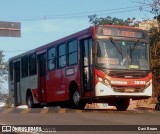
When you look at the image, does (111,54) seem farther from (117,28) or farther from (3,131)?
(3,131)

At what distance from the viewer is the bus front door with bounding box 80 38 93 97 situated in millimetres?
15750

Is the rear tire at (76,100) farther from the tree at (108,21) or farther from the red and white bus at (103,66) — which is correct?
the tree at (108,21)

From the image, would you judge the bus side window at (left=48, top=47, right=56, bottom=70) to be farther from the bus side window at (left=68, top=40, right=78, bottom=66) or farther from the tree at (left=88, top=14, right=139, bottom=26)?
the tree at (left=88, top=14, right=139, bottom=26)

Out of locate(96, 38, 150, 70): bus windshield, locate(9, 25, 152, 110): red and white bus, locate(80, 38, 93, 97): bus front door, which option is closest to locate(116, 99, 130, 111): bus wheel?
locate(9, 25, 152, 110): red and white bus

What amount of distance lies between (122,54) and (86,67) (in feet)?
4.84

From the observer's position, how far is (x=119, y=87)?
15680 millimetres

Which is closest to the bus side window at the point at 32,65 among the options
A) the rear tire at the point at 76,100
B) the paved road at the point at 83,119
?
the rear tire at the point at 76,100

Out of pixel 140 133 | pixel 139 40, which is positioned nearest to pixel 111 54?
pixel 139 40

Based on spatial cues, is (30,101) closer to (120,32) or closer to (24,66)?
(24,66)

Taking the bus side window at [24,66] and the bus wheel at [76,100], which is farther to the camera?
the bus side window at [24,66]

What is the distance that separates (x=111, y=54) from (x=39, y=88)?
621cm

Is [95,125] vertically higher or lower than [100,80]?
lower

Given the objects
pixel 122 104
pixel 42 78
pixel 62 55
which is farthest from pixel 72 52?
pixel 42 78

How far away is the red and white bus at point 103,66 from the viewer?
15469mm
